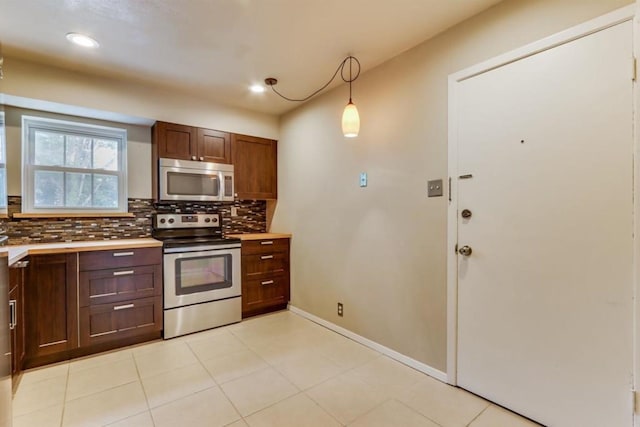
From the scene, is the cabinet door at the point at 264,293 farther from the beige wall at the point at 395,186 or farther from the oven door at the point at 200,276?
the beige wall at the point at 395,186

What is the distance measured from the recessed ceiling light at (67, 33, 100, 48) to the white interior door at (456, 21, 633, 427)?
8.58 ft

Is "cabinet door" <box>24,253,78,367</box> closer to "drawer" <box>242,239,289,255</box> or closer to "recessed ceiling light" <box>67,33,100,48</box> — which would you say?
"drawer" <box>242,239,289,255</box>

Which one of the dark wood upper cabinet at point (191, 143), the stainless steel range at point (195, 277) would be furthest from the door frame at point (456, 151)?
the dark wood upper cabinet at point (191, 143)

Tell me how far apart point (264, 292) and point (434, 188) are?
2.25 meters

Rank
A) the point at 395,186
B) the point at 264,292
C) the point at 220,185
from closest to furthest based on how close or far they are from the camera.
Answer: the point at 395,186
the point at 220,185
the point at 264,292

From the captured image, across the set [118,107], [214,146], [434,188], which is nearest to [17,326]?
[118,107]

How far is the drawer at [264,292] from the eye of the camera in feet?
10.9

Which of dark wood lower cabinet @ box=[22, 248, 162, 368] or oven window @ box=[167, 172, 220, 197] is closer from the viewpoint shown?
dark wood lower cabinet @ box=[22, 248, 162, 368]

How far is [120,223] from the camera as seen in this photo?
3.10 m

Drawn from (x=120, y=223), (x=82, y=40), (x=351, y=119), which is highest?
(x=82, y=40)

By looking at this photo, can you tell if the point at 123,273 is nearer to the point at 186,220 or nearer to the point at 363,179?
the point at 186,220

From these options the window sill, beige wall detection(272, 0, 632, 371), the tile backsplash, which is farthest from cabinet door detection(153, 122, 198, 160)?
beige wall detection(272, 0, 632, 371)

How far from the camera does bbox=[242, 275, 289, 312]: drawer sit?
3.31m

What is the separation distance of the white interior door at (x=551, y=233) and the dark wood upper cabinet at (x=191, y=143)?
98.2 inches
